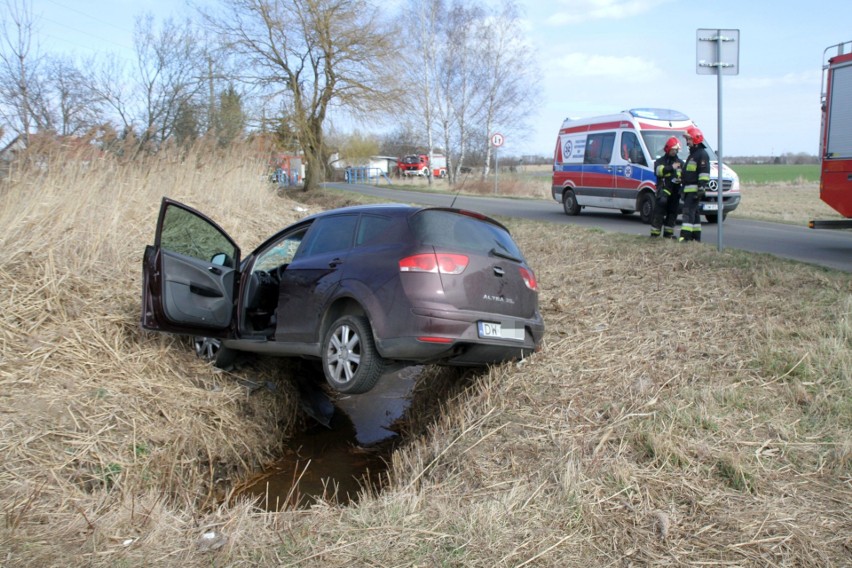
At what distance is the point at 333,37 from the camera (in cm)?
2519

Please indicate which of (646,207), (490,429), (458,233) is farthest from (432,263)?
(646,207)

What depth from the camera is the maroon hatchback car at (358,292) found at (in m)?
5.23

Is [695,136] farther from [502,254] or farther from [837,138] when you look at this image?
[502,254]

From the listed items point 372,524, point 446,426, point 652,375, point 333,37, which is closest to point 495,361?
point 446,426

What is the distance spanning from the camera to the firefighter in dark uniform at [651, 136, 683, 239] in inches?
436

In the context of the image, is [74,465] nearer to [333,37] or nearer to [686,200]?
[686,200]

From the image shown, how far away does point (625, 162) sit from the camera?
16203 mm

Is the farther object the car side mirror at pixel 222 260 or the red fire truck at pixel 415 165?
the red fire truck at pixel 415 165

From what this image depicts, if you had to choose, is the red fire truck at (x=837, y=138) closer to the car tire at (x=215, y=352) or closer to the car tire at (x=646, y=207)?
the car tire at (x=646, y=207)

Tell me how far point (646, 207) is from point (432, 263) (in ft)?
37.6

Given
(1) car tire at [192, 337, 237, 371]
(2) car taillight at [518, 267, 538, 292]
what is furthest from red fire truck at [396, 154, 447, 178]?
(2) car taillight at [518, 267, 538, 292]

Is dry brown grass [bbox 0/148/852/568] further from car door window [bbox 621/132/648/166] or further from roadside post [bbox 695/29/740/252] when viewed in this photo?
car door window [bbox 621/132/648/166]

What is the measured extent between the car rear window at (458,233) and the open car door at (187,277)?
7.67 ft

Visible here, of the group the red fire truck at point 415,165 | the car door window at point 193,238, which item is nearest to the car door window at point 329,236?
the car door window at point 193,238
